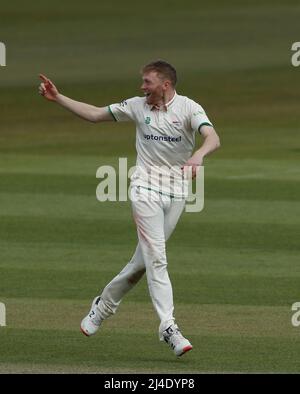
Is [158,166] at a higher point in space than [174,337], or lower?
higher

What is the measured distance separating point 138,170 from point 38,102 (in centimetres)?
1915

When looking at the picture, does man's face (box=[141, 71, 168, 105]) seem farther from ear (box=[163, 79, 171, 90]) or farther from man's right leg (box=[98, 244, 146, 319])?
man's right leg (box=[98, 244, 146, 319])

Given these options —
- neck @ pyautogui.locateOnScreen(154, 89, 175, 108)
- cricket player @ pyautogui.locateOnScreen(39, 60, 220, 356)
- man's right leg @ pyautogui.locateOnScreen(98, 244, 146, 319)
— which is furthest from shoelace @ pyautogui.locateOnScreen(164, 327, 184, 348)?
neck @ pyautogui.locateOnScreen(154, 89, 175, 108)

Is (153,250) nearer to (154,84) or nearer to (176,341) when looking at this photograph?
(176,341)

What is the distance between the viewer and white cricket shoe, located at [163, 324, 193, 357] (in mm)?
10828

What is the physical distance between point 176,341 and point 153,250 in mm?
751

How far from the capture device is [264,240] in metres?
16.3

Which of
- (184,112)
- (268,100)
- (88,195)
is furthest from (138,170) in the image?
(268,100)

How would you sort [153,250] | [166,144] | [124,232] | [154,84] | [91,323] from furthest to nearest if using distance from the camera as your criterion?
[124,232]
[91,323]
[166,144]
[154,84]
[153,250]

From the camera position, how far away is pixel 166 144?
11391 millimetres

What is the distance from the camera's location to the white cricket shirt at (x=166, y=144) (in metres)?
11.4

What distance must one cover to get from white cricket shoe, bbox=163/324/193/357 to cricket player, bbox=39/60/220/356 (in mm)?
117

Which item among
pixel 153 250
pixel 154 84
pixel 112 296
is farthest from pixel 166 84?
pixel 112 296

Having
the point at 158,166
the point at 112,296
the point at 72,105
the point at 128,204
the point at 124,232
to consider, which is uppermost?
the point at 128,204
